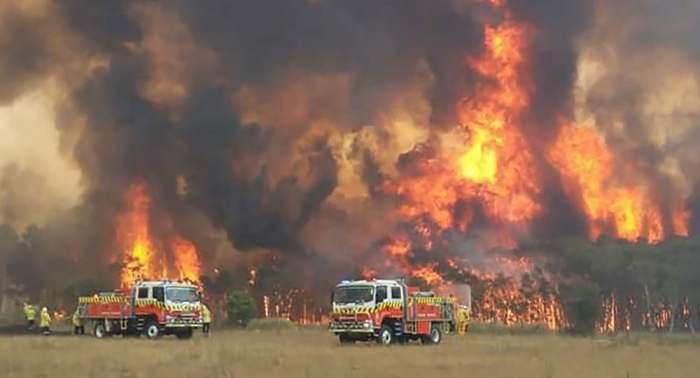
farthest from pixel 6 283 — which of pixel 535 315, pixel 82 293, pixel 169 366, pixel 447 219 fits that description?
pixel 169 366

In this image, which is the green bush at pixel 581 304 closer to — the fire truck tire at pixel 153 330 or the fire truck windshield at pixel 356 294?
the fire truck windshield at pixel 356 294

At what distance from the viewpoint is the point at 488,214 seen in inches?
2938

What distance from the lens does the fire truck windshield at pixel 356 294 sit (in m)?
34.9

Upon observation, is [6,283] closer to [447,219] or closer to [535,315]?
[447,219]

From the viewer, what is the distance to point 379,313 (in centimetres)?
3488

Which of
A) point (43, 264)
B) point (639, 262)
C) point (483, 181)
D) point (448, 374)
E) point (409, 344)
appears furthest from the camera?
point (43, 264)

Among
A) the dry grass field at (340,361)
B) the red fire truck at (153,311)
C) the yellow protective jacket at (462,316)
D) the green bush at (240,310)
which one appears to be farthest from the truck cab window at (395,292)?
the green bush at (240,310)

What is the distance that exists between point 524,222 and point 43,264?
154 feet

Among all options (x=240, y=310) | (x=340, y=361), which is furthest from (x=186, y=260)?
(x=340, y=361)

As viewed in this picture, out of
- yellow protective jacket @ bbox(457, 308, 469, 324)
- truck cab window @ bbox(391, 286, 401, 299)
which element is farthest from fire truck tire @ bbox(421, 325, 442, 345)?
yellow protective jacket @ bbox(457, 308, 469, 324)

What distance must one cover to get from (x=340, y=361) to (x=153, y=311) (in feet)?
58.4

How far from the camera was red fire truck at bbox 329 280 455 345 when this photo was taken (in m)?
34.7

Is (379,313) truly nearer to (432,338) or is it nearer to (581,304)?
(432,338)

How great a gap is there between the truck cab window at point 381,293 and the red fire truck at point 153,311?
31.8 ft
